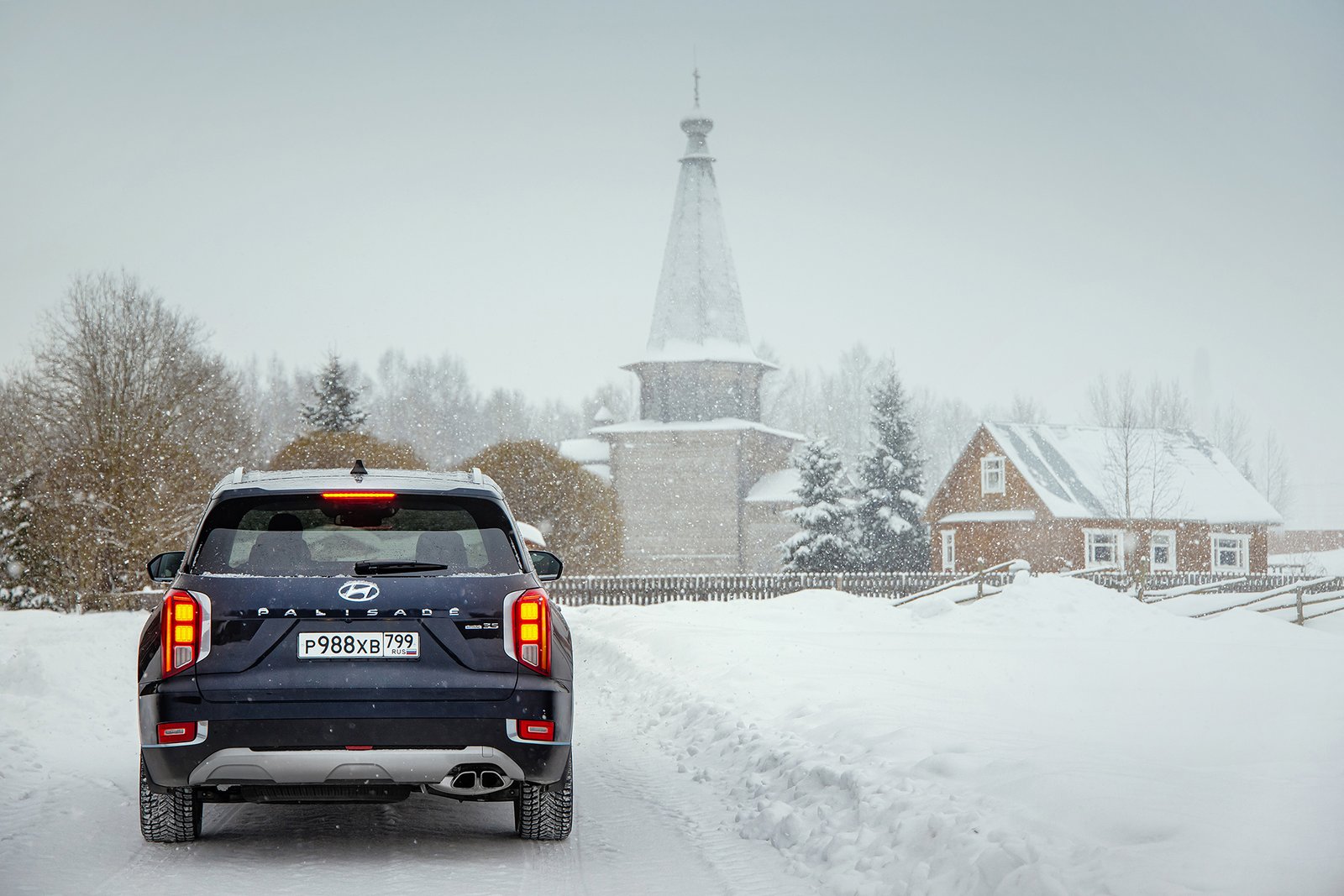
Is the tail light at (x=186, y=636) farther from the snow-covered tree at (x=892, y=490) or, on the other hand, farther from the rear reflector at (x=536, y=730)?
the snow-covered tree at (x=892, y=490)

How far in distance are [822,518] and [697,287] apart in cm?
2086

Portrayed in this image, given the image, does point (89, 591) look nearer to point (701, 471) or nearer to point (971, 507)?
point (971, 507)

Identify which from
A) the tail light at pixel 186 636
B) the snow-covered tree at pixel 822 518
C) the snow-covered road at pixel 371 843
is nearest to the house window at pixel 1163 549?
the snow-covered tree at pixel 822 518

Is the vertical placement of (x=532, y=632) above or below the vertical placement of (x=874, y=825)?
above

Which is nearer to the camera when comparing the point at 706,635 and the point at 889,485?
the point at 706,635

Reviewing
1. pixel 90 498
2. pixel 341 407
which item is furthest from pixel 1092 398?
pixel 90 498

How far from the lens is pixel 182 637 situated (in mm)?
5789

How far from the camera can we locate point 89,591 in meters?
26.8

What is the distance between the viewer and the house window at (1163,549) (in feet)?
168

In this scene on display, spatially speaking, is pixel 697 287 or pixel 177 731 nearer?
pixel 177 731

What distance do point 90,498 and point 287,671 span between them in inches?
939

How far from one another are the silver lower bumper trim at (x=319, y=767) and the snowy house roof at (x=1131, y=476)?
46070mm

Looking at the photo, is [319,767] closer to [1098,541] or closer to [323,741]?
[323,741]

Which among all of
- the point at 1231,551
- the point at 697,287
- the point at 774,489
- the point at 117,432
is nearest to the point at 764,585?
the point at 117,432
